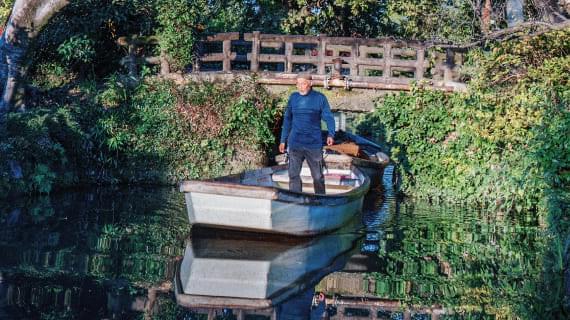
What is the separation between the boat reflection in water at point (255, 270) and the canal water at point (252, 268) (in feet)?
0.06

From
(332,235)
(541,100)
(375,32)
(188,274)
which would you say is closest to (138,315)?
(188,274)

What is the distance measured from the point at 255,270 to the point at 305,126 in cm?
327

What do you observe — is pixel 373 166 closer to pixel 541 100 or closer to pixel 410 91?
pixel 410 91

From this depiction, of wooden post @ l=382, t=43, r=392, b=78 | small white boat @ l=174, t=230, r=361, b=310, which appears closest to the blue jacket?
small white boat @ l=174, t=230, r=361, b=310

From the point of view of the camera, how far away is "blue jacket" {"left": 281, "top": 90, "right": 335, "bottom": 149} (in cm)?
1212

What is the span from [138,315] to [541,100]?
1101cm

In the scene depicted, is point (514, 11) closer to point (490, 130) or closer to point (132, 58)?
point (490, 130)

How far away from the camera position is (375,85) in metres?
20.2

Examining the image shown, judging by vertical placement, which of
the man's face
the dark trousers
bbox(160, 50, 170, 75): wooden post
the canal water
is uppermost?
bbox(160, 50, 170, 75): wooden post

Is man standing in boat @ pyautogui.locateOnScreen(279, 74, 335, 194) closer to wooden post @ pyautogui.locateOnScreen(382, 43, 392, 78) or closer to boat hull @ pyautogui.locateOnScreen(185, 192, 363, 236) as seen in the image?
boat hull @ pyautogui.locateOnScreen(185, 192, 363, 236)

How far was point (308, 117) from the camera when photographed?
12.1m

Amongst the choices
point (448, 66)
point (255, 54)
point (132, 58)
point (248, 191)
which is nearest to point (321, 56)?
point (255, 54)

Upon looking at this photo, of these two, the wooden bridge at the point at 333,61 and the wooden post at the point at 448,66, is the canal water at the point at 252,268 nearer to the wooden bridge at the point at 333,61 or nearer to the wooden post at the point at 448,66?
the wooden post at the point at 448,66

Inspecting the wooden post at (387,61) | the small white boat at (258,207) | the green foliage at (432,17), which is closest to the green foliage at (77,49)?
the wooden post at (387,61)
